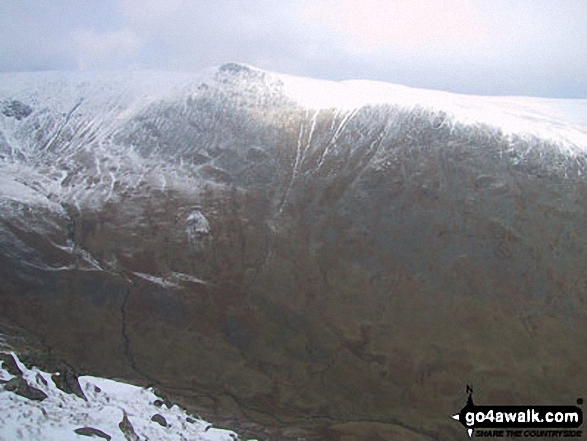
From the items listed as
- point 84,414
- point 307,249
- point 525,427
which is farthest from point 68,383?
point 307,249

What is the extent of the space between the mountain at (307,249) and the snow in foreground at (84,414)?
58.0 meters

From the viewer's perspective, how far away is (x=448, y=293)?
116 metres

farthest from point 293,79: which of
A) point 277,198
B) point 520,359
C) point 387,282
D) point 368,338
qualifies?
point 520,359

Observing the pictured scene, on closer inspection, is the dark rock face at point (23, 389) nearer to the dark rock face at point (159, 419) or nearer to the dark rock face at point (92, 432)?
the dark rock face at point (92, 432)

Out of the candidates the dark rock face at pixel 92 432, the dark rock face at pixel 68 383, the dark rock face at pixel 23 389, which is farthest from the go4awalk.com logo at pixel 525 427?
the dark rock face at pixel 92 432

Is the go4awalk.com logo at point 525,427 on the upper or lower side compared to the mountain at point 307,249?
lower

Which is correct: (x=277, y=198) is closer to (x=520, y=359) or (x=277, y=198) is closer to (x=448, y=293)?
(x=448, y=293)

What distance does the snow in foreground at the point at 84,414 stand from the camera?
20.4 metres

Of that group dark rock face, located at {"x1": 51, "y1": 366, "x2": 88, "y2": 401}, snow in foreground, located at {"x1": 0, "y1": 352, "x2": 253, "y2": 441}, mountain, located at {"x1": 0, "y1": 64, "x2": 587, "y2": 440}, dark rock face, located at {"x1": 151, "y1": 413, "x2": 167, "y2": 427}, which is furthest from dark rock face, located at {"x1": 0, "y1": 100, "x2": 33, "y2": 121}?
dark rock face, located at {"x1": 151, "y1": 413, "x2": 167, "y2": 427}

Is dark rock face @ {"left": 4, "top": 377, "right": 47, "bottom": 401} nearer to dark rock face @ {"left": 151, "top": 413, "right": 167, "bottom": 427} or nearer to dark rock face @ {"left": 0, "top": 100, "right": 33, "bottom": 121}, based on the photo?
dark rock face @ {"left": 151, "top": 413, "right": 167, "bottom": 427}

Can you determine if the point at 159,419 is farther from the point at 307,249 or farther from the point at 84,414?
the point at 307,249

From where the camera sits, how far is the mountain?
102812 millimetres

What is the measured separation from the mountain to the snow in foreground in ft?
190

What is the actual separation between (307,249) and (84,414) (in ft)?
345
